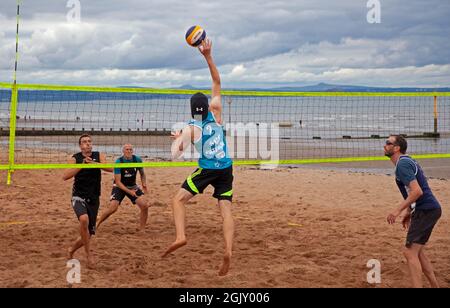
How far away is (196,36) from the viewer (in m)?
5.72

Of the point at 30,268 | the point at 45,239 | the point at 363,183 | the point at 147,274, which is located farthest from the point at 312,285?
the point at 363,183

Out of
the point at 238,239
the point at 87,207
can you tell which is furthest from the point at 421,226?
the point at 87,207

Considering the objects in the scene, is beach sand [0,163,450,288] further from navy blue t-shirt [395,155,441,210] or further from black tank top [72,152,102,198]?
navy blue t-shirt [395,155,441,210]

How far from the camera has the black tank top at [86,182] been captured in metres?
6.13

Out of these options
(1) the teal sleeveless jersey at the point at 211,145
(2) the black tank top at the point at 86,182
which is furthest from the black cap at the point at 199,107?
(2) the black tank top at the point at 86,182

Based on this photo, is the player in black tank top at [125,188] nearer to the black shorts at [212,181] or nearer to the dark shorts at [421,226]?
the black shorts at [212,181]

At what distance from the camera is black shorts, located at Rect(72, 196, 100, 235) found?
600 centimetres

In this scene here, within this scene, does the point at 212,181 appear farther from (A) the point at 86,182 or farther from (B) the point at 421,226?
(B) the point at 421,226

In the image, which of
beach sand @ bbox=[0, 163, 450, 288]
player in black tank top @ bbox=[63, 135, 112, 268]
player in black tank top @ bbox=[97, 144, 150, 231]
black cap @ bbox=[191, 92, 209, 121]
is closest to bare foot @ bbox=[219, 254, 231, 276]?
beach sand @ bbox=[0, 163, 450, 288]

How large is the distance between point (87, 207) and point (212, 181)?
4.82 ft

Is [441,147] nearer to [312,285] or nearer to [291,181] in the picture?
[291,181]

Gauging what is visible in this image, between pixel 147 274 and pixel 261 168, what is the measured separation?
977cm

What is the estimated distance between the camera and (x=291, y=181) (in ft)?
42.6

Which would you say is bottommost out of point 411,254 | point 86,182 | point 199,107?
point 411,254
